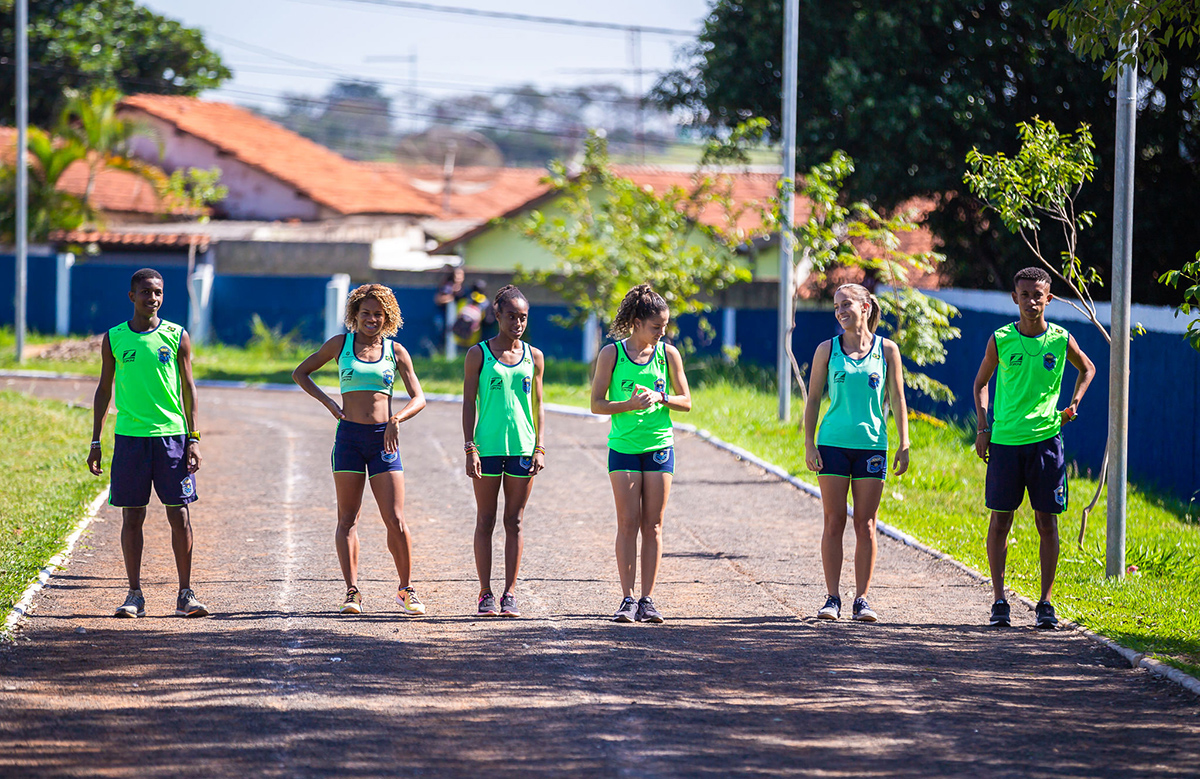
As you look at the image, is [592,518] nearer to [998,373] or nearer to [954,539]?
[954,539]

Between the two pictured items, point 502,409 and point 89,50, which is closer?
point 502,409

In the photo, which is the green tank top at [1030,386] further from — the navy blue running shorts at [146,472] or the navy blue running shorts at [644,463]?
the navy blue running shorts at [146,472]

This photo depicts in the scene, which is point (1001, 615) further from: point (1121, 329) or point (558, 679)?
point (558, 679)

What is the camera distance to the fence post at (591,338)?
1013 inches

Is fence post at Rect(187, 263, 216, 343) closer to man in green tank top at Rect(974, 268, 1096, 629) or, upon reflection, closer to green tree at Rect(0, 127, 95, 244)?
green tree at Rect(0, 127, 95, 244)

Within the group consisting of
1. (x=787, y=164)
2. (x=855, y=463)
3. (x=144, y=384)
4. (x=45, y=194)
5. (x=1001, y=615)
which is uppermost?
(x=45, y=194)

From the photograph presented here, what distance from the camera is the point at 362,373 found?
7668 mm

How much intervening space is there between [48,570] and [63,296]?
23062mm

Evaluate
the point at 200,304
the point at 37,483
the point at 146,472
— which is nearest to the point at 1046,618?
the point at 146,472

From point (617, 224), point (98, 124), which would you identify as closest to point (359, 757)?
point (617, 224)

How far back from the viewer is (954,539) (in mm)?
10328

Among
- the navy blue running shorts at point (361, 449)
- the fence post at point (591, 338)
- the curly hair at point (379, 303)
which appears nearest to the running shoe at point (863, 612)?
the navy blue running shorts at point (361, 449)

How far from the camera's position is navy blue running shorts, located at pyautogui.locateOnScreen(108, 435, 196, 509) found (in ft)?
24.5

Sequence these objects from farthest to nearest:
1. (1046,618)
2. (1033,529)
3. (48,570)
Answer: (1033,529) → (48,570) → (1046,618)
